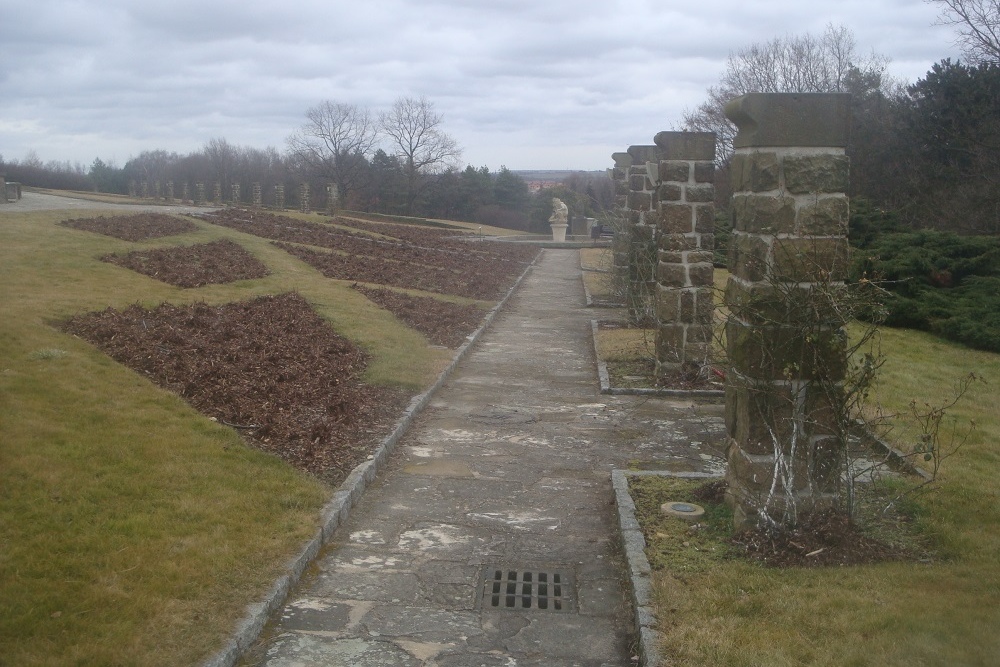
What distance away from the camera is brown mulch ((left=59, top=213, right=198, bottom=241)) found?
19828mm

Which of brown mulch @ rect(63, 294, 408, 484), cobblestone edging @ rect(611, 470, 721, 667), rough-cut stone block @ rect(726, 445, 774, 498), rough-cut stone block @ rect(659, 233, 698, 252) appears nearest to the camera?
cobblestone edging @ rect(611, 470, 721, 667)

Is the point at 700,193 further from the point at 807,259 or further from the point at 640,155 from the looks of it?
the point at 640,155

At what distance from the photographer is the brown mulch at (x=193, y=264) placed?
1529cm

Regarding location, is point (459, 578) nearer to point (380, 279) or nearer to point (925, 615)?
point (925, 615)

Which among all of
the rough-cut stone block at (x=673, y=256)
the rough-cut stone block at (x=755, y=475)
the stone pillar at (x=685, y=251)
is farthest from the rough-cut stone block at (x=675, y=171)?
the rough-cut stone block at (x=755, y=475)

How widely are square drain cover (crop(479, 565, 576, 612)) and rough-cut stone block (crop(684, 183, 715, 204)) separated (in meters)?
6.22

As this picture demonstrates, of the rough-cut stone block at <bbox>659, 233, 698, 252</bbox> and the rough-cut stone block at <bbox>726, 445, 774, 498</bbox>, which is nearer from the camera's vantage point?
the rough-cut stone block at <bbox>726, 445, 774, 498</bbox>

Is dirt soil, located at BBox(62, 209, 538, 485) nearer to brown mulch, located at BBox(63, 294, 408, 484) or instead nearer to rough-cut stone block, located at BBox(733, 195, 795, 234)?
brown mulch, located at BBox(63, 294, 408, 484)

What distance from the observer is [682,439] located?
28.2 feet

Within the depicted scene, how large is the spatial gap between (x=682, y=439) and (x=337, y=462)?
3463mm

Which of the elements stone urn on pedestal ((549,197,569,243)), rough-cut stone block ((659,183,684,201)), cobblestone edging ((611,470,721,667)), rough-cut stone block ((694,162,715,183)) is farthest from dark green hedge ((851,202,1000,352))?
stone urn on pedestal ((549,197,569,243))

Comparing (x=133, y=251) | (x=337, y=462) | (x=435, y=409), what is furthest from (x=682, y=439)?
A: (x=133, y=251)

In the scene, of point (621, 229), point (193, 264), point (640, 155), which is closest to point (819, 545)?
point (640, 155)

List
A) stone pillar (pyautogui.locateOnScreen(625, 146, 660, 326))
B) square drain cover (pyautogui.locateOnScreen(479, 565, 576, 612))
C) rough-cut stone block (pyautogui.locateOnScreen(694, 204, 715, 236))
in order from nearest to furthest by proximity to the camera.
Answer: square drain cover (pyautogui.locateOnScreen(479, 565, 576, 612)), rough-cut stone block (pyautogui.locateOnScreen(694, 204, 715, 236)), stone pillar (pyautogui.locateOnScreen(625, 146, 660, 326))
